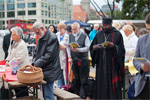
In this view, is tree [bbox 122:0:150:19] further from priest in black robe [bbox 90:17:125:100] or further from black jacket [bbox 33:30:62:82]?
black jacket [bbox 33:30:62:82]

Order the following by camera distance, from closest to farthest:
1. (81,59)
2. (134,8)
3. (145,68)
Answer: (145,68), (81,59), (134,8)

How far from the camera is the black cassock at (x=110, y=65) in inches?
195

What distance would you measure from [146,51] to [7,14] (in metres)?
97.1

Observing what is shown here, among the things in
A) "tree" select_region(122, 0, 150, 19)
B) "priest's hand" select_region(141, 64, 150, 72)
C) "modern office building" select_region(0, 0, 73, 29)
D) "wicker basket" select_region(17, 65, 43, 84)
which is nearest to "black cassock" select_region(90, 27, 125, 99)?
"wicker basket" select_region(17, 65, 43, 84)

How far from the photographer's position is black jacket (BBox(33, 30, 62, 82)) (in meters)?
4.63

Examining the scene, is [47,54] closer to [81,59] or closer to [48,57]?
[48,57]

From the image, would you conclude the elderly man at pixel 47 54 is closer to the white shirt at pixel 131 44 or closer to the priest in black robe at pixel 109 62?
the priest in black robe at pixel 109 62

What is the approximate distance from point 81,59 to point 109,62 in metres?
1.22

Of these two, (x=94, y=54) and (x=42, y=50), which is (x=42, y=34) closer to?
(x=42, y=50)

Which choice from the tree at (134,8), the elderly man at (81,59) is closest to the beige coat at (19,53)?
the elderly man at (81,59)

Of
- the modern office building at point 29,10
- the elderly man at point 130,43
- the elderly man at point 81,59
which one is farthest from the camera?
the modern office building at point 29,10

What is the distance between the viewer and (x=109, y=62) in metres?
4.98

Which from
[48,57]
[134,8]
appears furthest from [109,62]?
[134,8]

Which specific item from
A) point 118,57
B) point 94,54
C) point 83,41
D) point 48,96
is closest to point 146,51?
point 118,57
